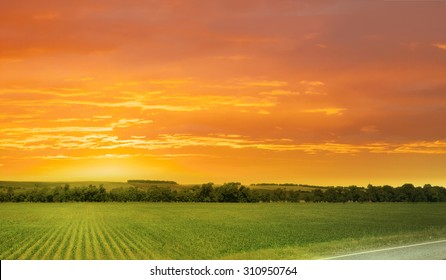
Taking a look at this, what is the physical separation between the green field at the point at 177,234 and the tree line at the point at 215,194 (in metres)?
0.96

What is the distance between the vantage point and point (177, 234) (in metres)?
36.1

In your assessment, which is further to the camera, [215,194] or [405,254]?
[215,194]

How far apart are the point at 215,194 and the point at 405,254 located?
44.8m

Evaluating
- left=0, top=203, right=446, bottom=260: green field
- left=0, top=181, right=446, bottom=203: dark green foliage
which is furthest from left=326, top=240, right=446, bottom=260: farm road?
left=0, top=181, right=446, bottom=203: dark green foliage

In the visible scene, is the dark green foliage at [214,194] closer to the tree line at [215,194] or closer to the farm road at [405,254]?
the tree line at [215,194]

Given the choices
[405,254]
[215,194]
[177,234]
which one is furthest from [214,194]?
[405,254]

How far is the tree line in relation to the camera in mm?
62234

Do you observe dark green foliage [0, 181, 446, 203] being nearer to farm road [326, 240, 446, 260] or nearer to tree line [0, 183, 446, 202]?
tree line [0, 183, 446, 202]

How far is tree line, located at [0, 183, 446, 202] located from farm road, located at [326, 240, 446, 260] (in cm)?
4163

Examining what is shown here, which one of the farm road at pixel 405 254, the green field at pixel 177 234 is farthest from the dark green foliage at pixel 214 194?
the farm road at pixel 405 254

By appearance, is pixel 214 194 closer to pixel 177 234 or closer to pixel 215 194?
pixel 215 194

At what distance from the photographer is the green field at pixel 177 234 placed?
82.1 ft
